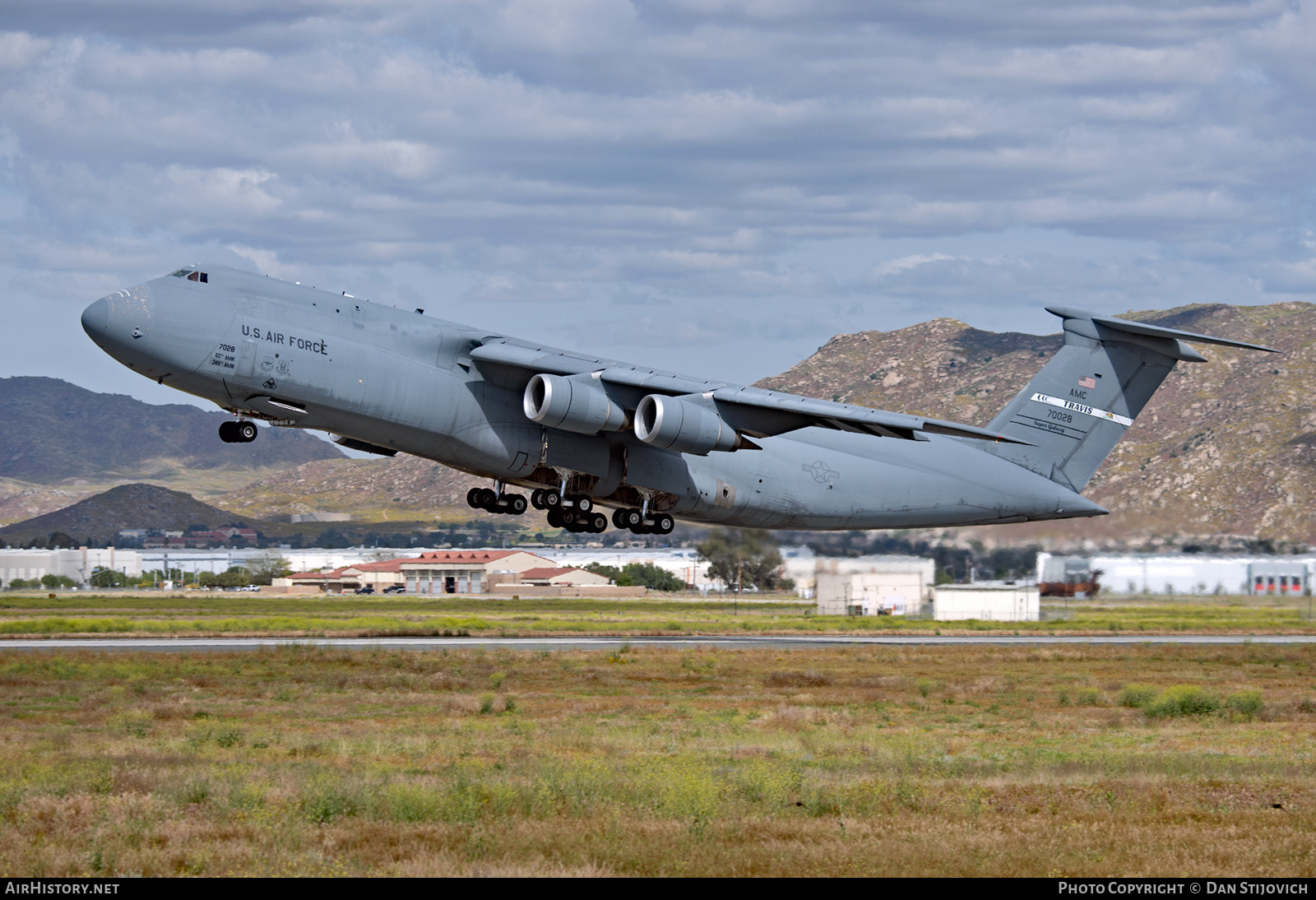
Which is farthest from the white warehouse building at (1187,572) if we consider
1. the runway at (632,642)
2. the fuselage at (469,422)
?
the fuselage at (469,422)

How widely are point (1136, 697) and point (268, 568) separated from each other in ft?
244

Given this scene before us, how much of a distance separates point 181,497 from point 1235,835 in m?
176

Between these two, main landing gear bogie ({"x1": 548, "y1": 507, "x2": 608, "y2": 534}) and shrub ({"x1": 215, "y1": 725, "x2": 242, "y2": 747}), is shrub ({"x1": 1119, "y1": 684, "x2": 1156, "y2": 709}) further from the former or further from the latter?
shrub ({"x1": 215, "y1": 725, "x2": 242, "y2": 747})

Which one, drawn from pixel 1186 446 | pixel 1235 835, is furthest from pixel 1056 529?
pixel 1186 446

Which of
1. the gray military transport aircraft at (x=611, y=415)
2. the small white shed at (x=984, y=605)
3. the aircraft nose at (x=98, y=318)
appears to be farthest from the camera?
the small white shed at (x=984, y=605)

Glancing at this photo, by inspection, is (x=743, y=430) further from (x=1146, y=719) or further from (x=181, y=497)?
(x=181, y=497)

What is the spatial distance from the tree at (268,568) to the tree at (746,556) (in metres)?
57.3

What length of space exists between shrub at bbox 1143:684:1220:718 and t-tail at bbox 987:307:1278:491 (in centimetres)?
446

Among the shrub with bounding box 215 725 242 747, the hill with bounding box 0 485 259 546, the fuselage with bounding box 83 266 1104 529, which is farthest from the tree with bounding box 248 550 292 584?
the shrub with bounding box 215 725 242 747

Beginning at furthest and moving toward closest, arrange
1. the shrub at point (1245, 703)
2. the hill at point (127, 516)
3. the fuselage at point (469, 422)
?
1. the hill at point (127, 516)
2. the shrub at point (1245, 703)
3. the fuselage at point (469, 422)

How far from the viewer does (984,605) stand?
47.7 metres

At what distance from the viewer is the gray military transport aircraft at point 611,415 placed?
18422 millimetres

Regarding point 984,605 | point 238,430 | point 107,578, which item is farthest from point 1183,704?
point 107,578

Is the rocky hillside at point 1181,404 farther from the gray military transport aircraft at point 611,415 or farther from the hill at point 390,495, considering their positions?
the hill at point 390,495
